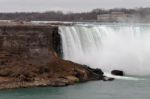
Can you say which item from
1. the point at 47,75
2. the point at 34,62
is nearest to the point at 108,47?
the point at 34,62

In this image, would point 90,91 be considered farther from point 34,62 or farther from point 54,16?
point 54,16

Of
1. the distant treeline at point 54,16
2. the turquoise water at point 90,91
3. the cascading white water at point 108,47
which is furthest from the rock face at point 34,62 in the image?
the distant treeline at point 54,16

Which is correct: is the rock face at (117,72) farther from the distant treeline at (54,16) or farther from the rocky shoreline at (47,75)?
Answer: the distant treeline at (54,16)

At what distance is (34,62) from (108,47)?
1090 centimetres

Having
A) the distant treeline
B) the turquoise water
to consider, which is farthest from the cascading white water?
the distant treeline

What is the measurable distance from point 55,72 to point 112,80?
14.4ft

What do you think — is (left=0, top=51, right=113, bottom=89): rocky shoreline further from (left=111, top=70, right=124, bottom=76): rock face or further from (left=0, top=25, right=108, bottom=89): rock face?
(left=111, top=70, right=124, bottom=76): rock face

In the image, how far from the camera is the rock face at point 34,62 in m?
46.1

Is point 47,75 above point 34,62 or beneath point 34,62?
beneath

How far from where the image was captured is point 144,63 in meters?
57.2

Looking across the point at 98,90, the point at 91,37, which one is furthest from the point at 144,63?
→ the point at 98,90

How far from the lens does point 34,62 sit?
4816 cm

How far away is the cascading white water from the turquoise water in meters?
7.21

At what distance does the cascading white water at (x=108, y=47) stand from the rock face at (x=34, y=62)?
2.75 meters
